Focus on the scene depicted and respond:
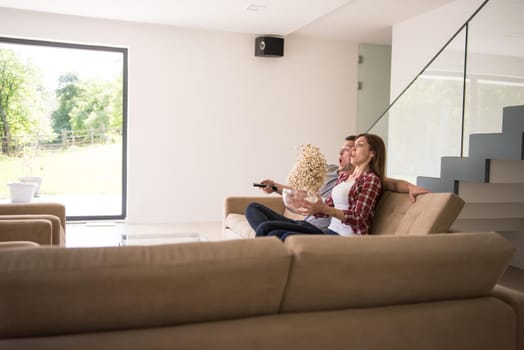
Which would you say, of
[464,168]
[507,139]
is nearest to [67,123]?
[464,168]

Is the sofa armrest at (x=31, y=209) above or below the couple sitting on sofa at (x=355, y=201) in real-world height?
below

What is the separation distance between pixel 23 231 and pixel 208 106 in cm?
429

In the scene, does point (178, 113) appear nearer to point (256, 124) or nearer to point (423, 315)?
point (256, 124)

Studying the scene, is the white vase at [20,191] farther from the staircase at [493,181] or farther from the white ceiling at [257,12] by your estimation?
the staircase at [493,181]

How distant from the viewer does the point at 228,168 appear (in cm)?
739

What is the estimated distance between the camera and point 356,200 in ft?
10.5

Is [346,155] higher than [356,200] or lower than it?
higher

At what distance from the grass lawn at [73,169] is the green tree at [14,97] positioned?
29 centimetres

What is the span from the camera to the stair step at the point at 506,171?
4.03 m

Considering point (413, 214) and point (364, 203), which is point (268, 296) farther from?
point (364, 203)

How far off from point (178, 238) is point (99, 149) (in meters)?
3.06

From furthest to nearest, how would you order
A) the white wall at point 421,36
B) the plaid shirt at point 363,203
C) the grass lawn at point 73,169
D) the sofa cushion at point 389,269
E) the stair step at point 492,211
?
1. the grass lawn at point 73,169
2. the white wall at point 421,36
3. the stair step at point 492,211
4. the plaid shirt at point 363,203
5. the sofa cushion at point 389,269

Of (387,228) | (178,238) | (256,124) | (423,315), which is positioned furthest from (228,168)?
(423,315)

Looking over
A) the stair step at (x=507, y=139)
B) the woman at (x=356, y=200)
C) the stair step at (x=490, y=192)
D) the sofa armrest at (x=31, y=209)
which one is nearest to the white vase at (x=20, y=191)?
the sofa armrest at (x=31, y=209)
